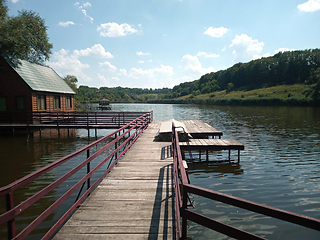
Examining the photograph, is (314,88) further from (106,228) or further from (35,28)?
(106,228)

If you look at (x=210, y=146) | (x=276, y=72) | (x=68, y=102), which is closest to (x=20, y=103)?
(x=68, y=102)

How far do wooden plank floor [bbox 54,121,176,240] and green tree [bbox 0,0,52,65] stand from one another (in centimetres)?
2202

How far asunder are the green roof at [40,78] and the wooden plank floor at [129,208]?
19.3 m

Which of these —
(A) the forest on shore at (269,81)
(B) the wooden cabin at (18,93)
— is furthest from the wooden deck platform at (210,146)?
(A) the forest on shore at (269,81)

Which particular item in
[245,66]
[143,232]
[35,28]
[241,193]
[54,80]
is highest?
[245,66]

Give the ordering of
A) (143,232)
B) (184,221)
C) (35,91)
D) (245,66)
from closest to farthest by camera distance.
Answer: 1. (184,221)
2. (143,232)
3. (35,91)
4. (245,66)

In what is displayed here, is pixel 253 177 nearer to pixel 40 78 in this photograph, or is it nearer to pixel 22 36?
pixel 40 78

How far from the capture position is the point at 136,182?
19.1 feet

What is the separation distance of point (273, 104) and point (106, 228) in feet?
261

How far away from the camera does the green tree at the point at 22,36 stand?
931 inches

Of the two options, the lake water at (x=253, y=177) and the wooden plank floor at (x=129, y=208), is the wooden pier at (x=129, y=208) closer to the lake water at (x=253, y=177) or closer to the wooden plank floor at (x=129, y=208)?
the wooden plank floor at (x=129, y=208)

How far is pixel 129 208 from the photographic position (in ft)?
14.3

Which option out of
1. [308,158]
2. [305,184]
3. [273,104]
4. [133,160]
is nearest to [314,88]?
[273,104]

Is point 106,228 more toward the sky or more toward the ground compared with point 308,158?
more toward the sky
